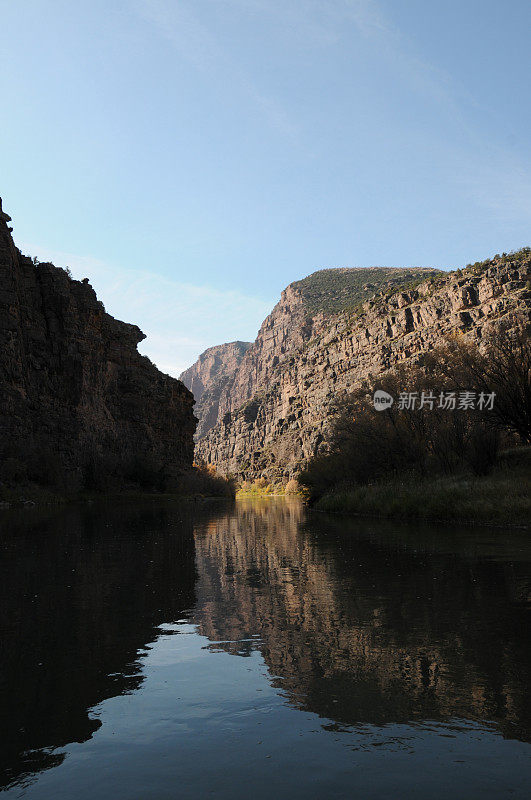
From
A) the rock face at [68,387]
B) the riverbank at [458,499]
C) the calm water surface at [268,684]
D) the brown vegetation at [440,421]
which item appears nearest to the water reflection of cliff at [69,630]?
the calm water surface at [268,684]

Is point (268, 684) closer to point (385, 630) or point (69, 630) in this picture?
point (385, 630)

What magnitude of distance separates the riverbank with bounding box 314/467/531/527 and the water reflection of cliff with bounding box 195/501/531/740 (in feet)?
31.6

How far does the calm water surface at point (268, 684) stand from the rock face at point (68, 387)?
2056 inches

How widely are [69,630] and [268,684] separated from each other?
3.94 metres

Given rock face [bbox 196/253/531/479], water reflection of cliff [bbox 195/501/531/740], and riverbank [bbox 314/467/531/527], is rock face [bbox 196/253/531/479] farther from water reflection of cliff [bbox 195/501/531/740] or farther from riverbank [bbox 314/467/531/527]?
water reflection of cliff [bbox 195/501/531/740]

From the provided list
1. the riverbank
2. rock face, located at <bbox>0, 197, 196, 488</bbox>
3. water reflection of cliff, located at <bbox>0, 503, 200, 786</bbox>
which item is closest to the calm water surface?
water reflection of cliff, located at <bbox>0, 503, 200, 786</bbox>

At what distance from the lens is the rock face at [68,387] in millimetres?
66875

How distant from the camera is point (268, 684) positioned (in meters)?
6.39

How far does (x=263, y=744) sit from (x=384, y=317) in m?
163

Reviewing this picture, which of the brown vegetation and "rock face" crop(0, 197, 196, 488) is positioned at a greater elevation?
"rock face" crop(0, 197, 196, 488)

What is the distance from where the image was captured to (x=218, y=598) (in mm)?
11531

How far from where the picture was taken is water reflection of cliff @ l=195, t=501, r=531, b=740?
18.7ft

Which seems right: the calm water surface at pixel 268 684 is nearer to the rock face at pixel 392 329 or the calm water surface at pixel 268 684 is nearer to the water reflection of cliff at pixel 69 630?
the water reflection of cliff at pixel 69 630

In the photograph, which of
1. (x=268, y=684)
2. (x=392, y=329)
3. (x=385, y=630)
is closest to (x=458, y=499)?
(x=385, y=630)
